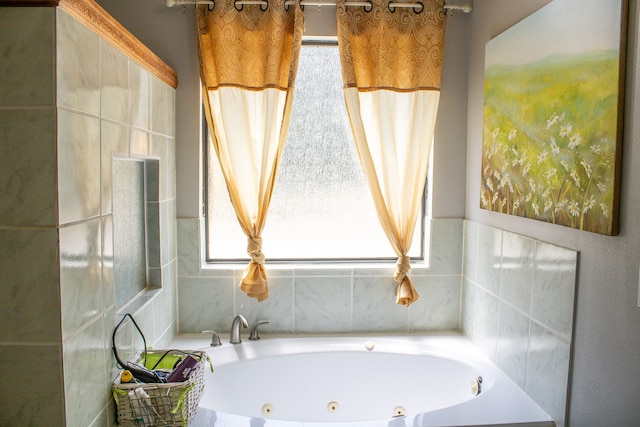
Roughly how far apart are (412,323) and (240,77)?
1.48 meters

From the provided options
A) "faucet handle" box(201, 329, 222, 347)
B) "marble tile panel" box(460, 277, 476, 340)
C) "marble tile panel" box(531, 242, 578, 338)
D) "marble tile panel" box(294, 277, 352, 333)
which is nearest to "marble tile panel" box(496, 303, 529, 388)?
"marble tile panel" box(531, 242, 578, 338)

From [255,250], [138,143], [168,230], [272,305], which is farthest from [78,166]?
[272,305]

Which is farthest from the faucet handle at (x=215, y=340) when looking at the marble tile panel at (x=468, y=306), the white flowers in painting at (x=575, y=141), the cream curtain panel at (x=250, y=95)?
the white flowers in painting at (x=575, y=141)

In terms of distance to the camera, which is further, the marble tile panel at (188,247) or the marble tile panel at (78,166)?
the marble tile panel at (188,247)

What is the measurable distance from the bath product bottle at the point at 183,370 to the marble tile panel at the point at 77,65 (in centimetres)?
85

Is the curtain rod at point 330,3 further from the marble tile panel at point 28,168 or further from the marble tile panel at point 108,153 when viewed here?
the marble tile panel at point 28,168

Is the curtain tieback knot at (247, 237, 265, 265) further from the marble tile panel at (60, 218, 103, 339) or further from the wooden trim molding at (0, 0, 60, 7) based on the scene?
the wooden trim molding at (0, 0, 60, 7)

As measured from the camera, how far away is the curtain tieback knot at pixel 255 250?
246 cm

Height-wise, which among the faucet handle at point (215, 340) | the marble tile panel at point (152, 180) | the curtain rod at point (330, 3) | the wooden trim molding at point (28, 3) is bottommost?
the faucet handle at point (215, 340)

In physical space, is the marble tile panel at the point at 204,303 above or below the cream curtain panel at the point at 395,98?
below

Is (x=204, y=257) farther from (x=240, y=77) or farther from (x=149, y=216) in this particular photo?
(x=240, y=77)

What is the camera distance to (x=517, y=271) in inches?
78.7

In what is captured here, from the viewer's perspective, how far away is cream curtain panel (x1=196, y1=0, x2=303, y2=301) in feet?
7.89

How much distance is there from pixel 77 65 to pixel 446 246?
6.18ft
